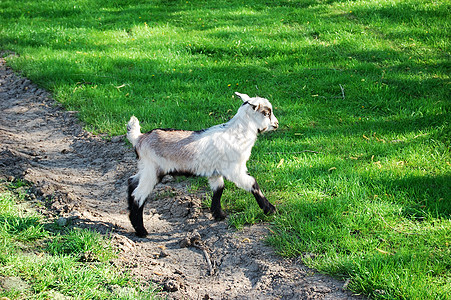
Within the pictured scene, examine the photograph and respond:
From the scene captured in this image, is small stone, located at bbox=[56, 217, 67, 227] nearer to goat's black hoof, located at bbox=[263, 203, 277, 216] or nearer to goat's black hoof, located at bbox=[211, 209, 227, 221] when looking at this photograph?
goat's black hoof, located at bbox=[211, 209, 227, 221]

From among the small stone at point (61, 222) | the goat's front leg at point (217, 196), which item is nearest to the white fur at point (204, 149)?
the goat's front leg at point (217, 196)

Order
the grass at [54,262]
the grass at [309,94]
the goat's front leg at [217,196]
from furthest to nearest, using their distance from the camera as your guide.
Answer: the goat's front leg at [217,196] → the grass at [309,94] → the grass at [54,262]

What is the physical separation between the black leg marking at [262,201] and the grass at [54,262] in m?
1.39

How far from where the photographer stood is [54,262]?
3.69m

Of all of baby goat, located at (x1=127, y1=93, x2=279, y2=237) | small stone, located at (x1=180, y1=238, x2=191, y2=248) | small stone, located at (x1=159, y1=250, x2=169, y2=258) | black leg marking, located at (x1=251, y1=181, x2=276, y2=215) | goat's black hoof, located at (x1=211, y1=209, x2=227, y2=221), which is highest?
baby goat, located at (x1=127, y1=93, x2=279, y2=237)

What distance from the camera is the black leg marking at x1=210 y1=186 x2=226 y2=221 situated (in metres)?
4.67

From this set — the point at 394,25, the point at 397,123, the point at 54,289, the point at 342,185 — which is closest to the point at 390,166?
the point at 342,185

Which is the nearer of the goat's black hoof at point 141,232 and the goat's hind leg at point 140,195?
the goat's hind leg at point 140,195

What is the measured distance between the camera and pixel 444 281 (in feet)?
11.3

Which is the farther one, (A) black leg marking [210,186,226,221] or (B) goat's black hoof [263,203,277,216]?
(A) black leg marking [210,186,226,221]

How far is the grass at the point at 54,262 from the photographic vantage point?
3.48 metres

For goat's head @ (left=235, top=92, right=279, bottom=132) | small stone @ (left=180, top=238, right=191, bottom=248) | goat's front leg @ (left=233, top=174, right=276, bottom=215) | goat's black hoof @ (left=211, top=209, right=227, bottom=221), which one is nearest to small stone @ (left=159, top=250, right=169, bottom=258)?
small stone @ (left=180, top=238, right=191, bottom=248)

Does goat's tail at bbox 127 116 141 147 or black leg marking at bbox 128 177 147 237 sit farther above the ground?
goat's tail at bbox 127 116 141 147

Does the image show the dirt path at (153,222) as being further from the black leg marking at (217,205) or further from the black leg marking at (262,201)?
the black leg marking at (262,201)
